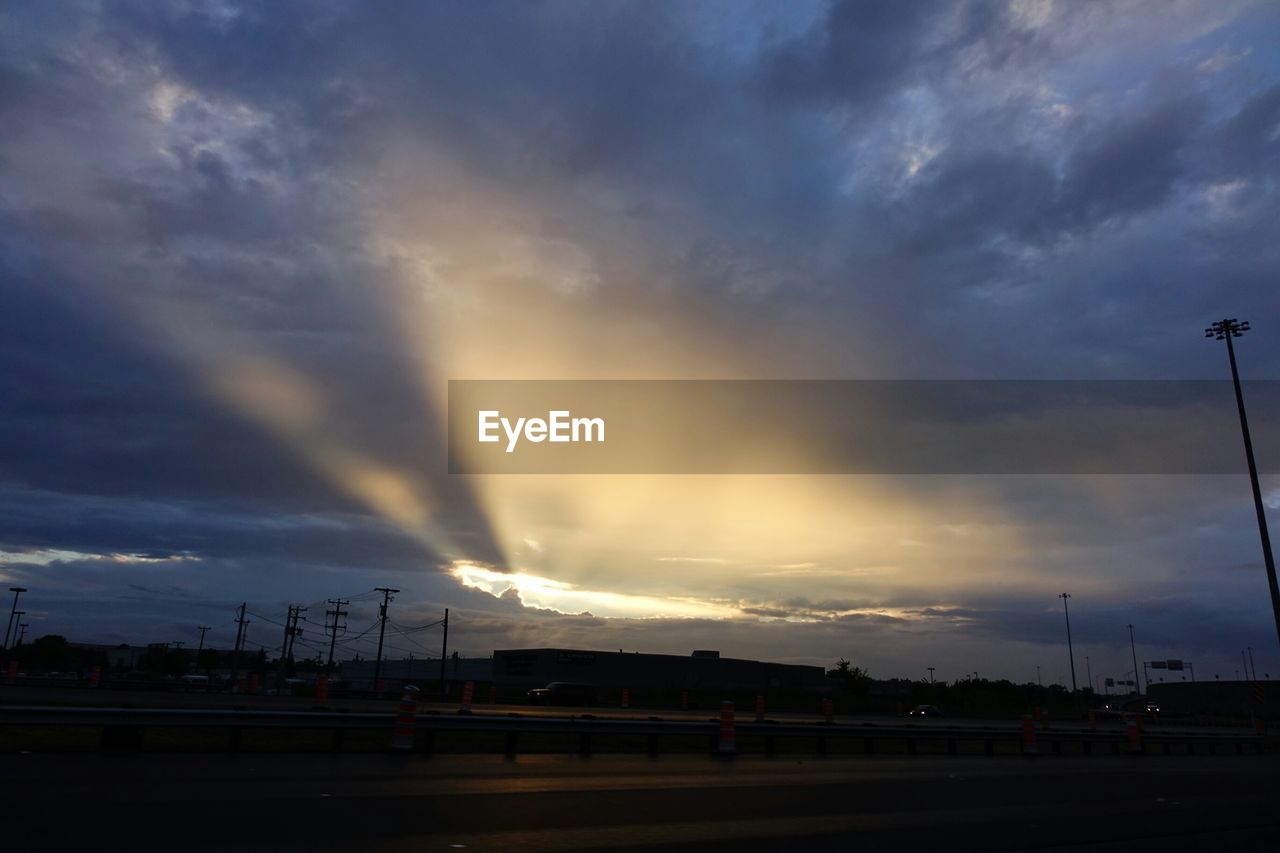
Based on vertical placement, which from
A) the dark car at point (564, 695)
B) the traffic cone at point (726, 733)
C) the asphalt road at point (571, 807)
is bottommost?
the asphalt road at point (571, 807)

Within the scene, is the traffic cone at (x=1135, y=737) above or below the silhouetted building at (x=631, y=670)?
below

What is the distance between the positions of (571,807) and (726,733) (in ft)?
38.2

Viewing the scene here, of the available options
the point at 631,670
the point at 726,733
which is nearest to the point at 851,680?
the point at 631,670

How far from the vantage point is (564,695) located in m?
58.0

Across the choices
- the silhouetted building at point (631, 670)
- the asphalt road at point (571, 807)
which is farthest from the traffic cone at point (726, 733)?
the silhouetted building at point (631, 670)

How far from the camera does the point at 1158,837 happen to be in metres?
11.0

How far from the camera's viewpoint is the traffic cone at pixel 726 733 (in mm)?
22422

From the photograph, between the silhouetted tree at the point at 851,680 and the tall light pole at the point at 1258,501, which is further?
the silhouetted tree at the point at 851,680

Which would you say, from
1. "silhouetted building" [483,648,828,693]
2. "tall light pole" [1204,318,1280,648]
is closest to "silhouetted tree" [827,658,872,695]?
"silhouetted building" [483,648,828,693]

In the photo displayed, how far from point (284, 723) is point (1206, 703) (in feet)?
512

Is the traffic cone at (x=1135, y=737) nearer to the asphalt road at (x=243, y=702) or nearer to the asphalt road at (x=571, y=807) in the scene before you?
the asphalt road at (x=243, y=702)

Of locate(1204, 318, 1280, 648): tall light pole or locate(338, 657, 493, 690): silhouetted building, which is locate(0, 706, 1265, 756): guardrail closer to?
locate(1204, 318, 1280, 648): tall light pole

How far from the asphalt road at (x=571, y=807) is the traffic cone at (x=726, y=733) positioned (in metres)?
3.90

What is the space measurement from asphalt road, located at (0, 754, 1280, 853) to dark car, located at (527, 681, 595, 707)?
40.1 meters
